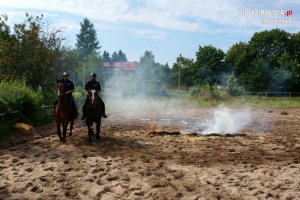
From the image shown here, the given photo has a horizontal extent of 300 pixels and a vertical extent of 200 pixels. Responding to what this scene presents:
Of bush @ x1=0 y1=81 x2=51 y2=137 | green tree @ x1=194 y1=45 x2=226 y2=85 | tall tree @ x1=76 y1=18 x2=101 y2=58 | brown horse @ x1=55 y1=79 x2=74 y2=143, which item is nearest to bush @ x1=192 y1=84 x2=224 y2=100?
green tree @ x1=194 y1=45 x2=226 y2=85

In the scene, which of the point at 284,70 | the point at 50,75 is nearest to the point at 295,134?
the point at 50,75

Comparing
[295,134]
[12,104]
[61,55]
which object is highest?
[61,55]

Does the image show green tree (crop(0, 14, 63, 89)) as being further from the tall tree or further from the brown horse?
the tall tree

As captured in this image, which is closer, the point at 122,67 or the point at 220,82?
the point at 220,82

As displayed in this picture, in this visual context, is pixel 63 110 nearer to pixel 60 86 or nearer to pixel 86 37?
pixel 60 86

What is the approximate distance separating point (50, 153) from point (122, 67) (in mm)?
141562

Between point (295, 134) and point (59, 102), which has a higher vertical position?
point (59, 102)

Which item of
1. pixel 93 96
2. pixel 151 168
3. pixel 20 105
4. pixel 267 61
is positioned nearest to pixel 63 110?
pixel 93 96

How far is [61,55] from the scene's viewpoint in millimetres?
31406

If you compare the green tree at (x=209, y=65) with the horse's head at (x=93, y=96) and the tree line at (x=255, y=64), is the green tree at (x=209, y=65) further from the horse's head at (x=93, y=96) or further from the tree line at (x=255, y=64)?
the horse's head at (x=93, y=96)

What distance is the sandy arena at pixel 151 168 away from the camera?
8.53 meters

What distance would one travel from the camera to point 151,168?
34.2ft

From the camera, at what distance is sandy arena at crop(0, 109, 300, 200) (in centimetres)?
853

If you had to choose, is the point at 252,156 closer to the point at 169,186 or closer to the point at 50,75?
the point at 169,186
